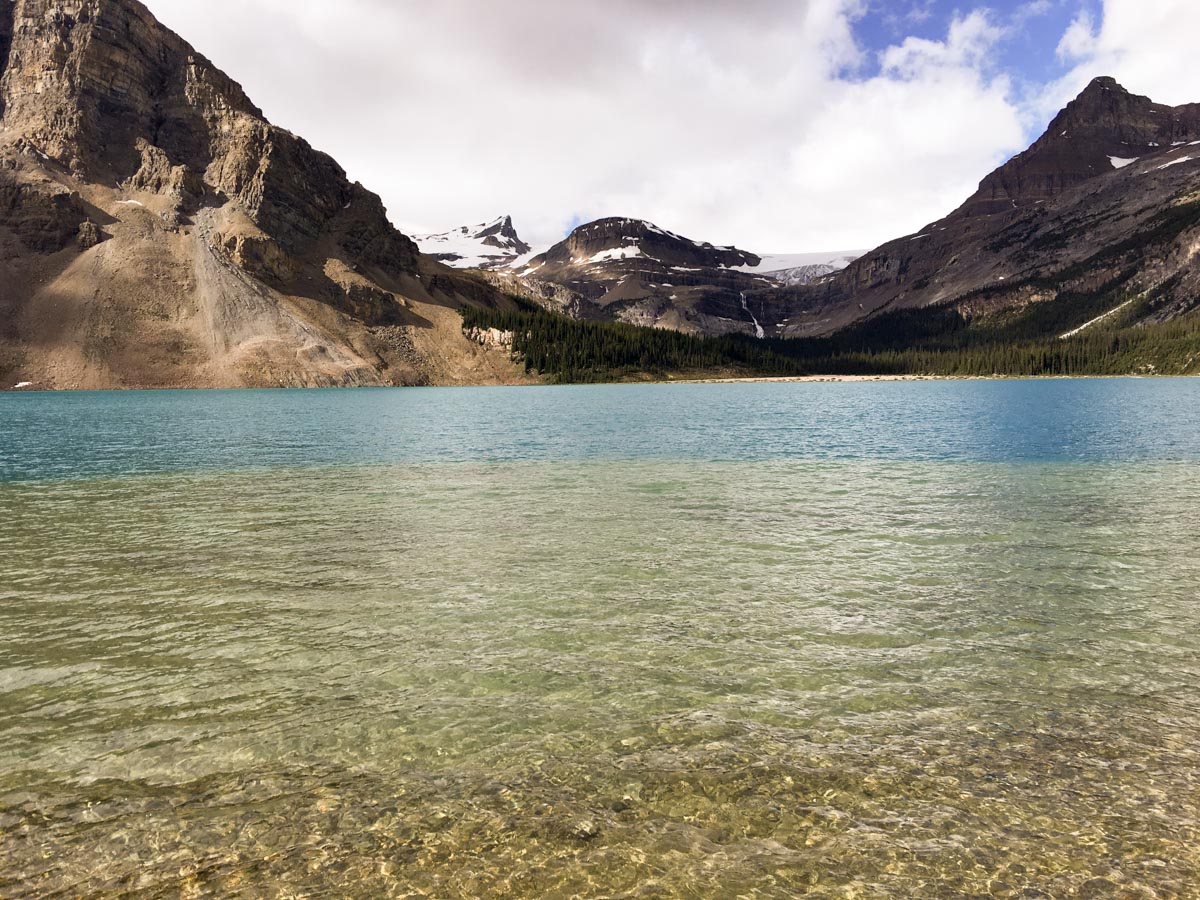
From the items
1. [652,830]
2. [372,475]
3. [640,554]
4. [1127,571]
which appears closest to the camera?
[652,830]

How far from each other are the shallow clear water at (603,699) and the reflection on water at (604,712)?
52 millimetres

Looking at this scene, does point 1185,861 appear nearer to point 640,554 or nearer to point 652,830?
point 652,830

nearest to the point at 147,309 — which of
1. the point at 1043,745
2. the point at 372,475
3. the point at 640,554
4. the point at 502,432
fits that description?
the point at 502,432

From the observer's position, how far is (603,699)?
35.0 feet

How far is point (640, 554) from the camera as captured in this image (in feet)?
65.0

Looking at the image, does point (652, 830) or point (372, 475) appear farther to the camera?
point (372, 475)

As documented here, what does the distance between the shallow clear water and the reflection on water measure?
0.05 metres

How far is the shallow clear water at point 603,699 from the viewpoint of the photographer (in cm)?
704

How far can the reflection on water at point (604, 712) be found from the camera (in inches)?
276

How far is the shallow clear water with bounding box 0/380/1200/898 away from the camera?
704 centimetres

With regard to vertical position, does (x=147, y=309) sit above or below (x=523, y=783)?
above

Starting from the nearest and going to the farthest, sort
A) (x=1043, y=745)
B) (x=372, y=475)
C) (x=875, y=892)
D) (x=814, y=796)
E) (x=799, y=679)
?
(x=875, y=892) < (x=814, y=796) < (x=1043, y=745) < (x=799, y=679) < (x=372, y=475)

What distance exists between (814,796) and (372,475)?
31.4m

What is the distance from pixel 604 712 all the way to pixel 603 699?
42 centimetres
